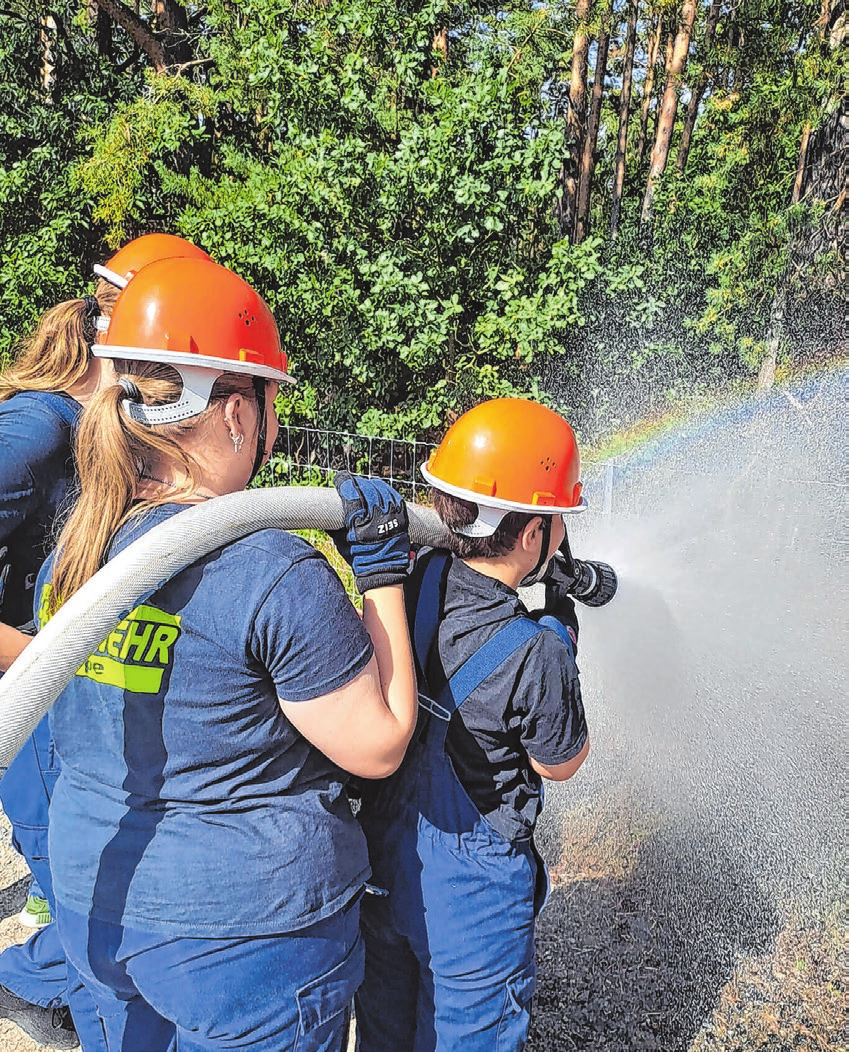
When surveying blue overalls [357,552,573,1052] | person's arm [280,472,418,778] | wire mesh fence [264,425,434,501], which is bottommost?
wire mesh fence [264,425,434,501]

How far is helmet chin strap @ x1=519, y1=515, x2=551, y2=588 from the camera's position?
2.17 m

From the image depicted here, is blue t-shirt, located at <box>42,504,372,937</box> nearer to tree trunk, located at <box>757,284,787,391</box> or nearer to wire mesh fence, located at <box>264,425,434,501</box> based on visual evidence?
wire mesh fence, located at <box>264,425,434,501</box>

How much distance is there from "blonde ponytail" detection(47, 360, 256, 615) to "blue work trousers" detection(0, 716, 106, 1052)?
1261 mm

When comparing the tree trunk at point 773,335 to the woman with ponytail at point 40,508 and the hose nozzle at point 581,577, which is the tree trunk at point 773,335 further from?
the hose nozzle at point 581,577

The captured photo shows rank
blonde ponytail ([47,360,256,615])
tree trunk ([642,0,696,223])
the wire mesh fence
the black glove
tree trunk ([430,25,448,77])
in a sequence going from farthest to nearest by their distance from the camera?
tree trunk ([642,0,696,223]) < the wire mesh fence < tree trunk ([430,25,448,77]) < the black glove < blonde ponytail ([47,360,256,615])

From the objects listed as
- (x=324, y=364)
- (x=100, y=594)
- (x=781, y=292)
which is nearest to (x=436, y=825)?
(x=100, y=594)

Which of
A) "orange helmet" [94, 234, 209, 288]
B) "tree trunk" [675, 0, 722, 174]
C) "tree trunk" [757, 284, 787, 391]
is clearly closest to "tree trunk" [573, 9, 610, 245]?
"tree trunk" [675, 0, 722, 174]

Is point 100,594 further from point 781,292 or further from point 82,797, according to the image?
point 781,292

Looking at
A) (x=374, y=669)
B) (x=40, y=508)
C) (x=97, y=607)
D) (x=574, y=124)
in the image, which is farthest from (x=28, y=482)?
(x=574, y=124)

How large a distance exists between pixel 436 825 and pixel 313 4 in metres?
9.26

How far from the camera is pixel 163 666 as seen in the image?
64.3 inches

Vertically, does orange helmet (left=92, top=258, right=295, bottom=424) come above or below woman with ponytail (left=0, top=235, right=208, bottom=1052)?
above

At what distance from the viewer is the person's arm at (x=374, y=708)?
5.34 feet

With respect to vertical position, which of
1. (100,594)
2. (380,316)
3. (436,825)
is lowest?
(380,316)
